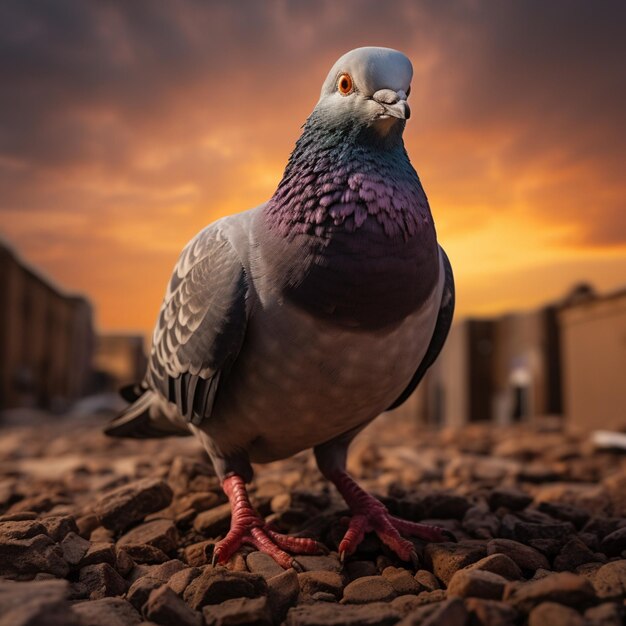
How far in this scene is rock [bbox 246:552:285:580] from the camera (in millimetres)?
2135

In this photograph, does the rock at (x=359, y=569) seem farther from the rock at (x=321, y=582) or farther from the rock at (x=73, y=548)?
the rock at (x=73, y=548)

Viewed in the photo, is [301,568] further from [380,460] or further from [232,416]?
[380,460]

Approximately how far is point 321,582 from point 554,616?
742 mm

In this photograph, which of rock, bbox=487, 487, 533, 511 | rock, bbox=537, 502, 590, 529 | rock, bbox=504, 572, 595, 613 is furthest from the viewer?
rock, bbox=487, 487, 533, 511

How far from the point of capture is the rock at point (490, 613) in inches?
61.7

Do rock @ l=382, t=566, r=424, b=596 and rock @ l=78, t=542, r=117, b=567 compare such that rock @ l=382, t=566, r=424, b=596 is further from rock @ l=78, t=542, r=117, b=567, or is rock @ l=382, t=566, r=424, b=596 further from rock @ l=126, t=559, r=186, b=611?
rock @ l=78, t=542, r=117, b=567

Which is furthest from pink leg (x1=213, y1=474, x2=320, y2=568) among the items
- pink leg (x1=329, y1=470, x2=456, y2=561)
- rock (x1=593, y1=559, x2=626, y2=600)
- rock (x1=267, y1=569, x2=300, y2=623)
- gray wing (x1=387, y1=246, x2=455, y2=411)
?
rock (x1=593, y1=559, x2=626, y2=600)

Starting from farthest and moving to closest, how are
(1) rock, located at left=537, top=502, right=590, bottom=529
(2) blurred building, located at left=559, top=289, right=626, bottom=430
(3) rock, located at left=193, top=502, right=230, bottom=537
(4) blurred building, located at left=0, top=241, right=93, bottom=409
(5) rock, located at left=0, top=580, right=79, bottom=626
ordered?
(4) blurred building, located at left=0, top=241, right=93, bottom=409, (2) blurred building, located at left=559, top=289, right=626, bottom=430, (1) rock, located at left=537, top=502, right=590, bottom=529, (3) rock, located at left=193, top=502, right=230, bottom=537, (5) rock, located at left=0, top=580, right=79, bottom=626

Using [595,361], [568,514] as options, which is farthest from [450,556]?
[595,361]

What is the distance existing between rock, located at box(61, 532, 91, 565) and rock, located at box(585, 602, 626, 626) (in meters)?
1.60

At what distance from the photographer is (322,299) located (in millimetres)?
2088

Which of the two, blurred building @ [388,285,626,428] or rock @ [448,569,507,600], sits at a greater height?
blurred building @ [388,285,626,428]

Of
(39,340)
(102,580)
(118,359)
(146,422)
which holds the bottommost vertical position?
(102,580)

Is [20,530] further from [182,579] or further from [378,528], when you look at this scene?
[378,528]
